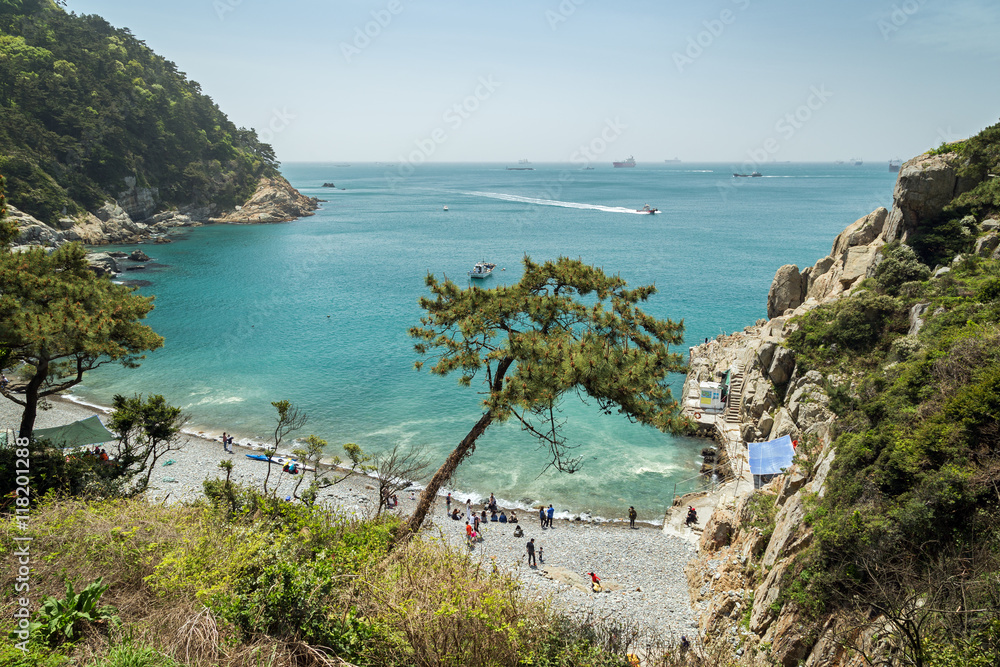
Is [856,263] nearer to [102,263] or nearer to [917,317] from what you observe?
[917,317]

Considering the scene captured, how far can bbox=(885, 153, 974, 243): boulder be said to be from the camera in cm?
2222

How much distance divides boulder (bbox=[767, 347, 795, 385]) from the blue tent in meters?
3.60

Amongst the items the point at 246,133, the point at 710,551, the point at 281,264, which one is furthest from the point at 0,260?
the point at 246,133

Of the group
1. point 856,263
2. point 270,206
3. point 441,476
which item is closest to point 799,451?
point 441,476

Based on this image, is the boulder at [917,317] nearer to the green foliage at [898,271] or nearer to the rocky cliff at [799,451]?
the rocky cliff at [799,451]

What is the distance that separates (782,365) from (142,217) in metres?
91.0

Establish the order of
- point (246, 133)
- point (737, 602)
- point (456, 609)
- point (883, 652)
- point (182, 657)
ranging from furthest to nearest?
point (246, 133), point (737, 602), point (883, 652), point (456, 609), point (182, 657)

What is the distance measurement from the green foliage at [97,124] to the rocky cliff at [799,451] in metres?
74.7

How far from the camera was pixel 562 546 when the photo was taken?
19.9m

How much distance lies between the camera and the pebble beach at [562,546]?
15391mm

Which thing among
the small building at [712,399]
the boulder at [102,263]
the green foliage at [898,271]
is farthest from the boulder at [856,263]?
the boulder at [102,263]

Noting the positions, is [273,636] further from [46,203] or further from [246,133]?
[246,133]

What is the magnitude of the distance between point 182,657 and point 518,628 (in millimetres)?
3659

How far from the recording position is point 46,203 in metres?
60.0
